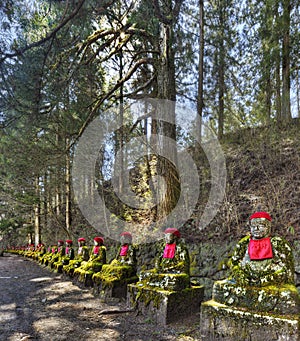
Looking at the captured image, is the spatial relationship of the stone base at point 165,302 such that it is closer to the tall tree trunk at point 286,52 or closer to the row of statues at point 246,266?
the row of statues at point 246,266

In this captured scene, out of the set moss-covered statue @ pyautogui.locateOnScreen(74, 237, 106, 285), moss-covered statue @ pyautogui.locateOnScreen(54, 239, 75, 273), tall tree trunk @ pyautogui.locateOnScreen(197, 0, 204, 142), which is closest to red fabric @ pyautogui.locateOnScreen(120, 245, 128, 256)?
moss-covered statue @ pyautogui.locateOnScreen(74, 237, 106, 285)

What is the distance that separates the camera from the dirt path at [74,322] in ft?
12.0

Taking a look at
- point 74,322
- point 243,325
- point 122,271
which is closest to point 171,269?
point 122,271

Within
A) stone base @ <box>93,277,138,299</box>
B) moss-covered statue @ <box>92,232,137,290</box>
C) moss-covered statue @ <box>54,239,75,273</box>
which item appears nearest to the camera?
stone base @ <box>93,277,138,299</box>

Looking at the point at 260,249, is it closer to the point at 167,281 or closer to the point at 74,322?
the point at 167,281

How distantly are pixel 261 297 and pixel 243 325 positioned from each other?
339 mm

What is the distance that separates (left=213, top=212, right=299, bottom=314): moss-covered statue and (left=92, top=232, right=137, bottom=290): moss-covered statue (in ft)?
8.93

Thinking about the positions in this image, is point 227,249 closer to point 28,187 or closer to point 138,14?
point 138,14

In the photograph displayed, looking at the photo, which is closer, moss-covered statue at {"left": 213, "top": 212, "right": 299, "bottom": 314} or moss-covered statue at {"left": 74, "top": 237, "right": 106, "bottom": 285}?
moss-covered statue at {"left": 213, "top": 212, "right": 299, "bottom": 314}

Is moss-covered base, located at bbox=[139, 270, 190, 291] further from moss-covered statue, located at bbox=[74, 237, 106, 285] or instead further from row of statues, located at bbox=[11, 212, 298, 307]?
moss-covered statue, located at bbox=[74, 237, 106, 285]

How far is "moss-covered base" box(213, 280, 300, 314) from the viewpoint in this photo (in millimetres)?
2852

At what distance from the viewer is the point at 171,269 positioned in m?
4.58

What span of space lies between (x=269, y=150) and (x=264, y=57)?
340 cm

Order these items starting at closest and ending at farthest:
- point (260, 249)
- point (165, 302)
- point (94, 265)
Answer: point (260, 249) → point (165, 302) → point (94, 265)
